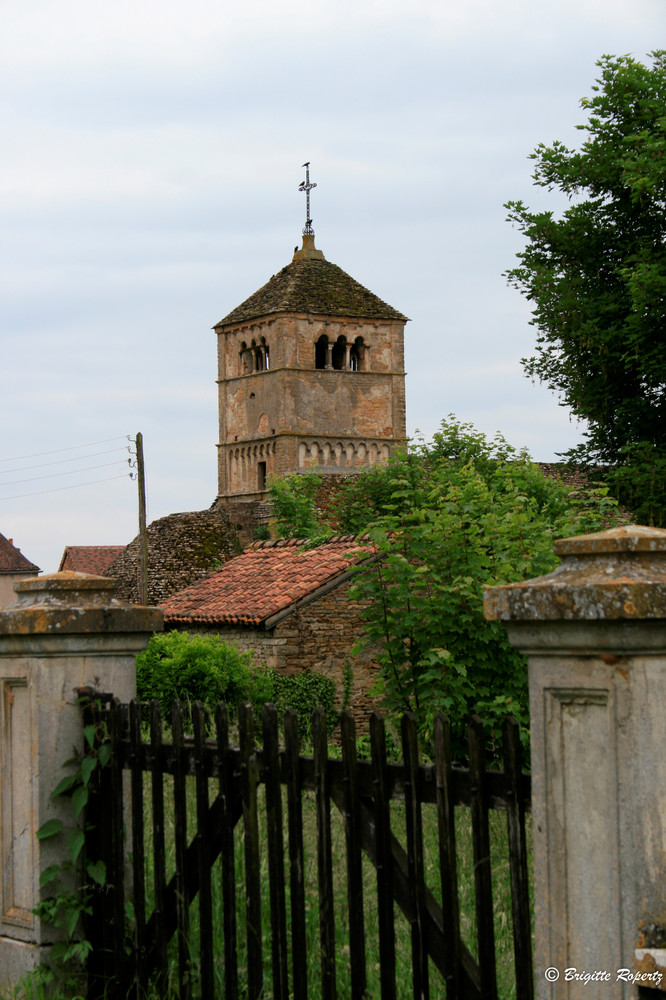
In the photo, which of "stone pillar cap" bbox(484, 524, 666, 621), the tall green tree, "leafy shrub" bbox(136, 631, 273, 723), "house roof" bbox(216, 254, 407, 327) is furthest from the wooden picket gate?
"house roof" bbox(216, 254, 407, 327)

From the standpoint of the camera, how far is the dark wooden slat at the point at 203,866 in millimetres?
3713

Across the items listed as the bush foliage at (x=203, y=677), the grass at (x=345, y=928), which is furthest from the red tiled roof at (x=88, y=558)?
the grass at (x=345, y=928)

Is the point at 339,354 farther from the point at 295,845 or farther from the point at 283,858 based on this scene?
the point at 295,845

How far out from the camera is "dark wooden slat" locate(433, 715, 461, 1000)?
2918 mm

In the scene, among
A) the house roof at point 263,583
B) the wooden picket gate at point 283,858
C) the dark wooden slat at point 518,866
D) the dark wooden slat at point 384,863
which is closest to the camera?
the dark wooden slat at point 518,866

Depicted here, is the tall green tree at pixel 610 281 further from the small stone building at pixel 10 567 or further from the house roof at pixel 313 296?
the small stone building at pixel 10 567

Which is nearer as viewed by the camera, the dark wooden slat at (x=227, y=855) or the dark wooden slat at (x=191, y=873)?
the dark wooden slat at (x=227, y=855)

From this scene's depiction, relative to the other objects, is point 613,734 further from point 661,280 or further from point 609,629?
point 661,280

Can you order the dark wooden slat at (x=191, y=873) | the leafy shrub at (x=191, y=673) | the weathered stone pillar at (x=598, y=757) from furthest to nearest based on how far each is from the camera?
the leafy shrub at (x=191, y=673) < the dark wooden slat at (x=191, y=873) < the weathered stone pillar at (x=598, y=757)

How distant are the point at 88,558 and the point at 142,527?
25.8 metres

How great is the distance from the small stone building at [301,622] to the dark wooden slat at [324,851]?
13854mm

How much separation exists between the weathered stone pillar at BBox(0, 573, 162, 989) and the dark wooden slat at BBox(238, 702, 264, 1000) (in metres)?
1.06

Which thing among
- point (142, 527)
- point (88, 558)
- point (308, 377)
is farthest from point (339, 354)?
point (142, 527)

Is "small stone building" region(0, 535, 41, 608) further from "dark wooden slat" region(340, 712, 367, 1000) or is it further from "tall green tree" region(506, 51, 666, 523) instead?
"dark wooden slat" region(340, 712, 367, 1000)
